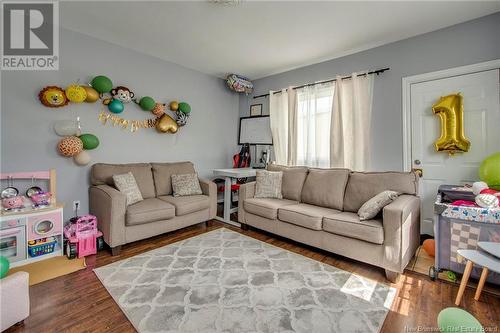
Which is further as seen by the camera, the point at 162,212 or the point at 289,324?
the point at 162,212

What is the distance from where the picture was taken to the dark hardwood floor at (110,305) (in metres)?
1.47

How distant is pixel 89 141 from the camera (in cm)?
278

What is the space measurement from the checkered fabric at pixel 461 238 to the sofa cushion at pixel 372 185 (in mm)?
555

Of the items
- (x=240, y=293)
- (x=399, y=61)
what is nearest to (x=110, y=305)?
(x=240, y=293)

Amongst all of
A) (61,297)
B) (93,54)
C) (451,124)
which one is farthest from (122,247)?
(451,124)

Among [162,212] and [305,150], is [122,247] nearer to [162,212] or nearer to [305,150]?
[162,212]

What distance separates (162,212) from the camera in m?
2.72

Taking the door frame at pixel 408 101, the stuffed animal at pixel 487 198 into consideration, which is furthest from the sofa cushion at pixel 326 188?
the stuffed animal at pixel 487 198

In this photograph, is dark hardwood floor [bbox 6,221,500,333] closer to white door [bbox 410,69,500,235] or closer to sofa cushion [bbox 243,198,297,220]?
sofa cushion [bbox 243,198,297,220]

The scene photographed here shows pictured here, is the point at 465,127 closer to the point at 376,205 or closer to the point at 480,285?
the point at 376,205

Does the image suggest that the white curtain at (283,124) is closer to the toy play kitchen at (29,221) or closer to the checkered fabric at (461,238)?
the checkered fabric at (461,238)

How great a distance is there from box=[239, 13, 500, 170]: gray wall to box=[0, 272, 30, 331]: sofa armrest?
360 centimetres

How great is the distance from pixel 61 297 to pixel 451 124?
3.97 meters

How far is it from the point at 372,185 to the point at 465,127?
116cm
